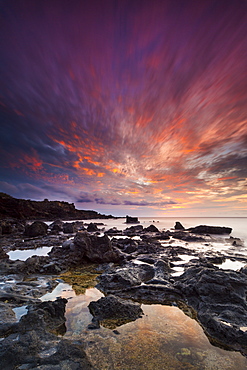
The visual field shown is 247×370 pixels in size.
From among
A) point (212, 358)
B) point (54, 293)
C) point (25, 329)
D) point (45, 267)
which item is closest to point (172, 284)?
point (212, 358)

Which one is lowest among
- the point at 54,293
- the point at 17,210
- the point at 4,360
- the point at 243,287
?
the point at 54,293

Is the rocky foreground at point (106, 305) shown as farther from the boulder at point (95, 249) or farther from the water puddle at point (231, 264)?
the water puddle at point (231, 264)

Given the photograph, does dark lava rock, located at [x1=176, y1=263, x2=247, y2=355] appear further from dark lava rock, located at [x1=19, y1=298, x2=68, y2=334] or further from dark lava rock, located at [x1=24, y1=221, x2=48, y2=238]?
dark lava rock, located at [x1=24, y1=221, x2=48, y2=238]

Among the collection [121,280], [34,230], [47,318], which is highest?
[34,230]

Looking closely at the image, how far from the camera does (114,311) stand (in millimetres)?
6402

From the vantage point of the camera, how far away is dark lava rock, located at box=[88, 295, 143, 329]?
6.02 metres

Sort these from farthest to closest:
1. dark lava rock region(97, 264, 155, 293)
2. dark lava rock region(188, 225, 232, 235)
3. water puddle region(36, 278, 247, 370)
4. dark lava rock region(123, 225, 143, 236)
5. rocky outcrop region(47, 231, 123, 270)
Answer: dark lava rock region(188, 225, 232, 235)
dark lava rock region(123, 225, 143, 236)
rocky outcrop region(47, 231, 123, 270)
dark lava rock region(97, 264, 155, 293)
water puddle region(36, 278, 247, 370)

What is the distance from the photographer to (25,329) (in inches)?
192

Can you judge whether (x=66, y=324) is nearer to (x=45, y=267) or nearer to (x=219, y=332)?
(x=219, y=332)

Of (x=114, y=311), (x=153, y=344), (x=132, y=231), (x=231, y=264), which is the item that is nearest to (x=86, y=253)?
(x=114, y=311)

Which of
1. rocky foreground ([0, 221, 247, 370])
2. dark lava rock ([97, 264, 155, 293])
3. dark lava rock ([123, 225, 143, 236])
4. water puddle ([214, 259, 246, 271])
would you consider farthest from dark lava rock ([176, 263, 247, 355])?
dark lava rock ([123, 225, 143, 236])

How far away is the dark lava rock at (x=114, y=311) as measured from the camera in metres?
6.02

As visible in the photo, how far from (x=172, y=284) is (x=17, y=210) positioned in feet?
312

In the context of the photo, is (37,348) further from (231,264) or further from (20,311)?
(231,264)
